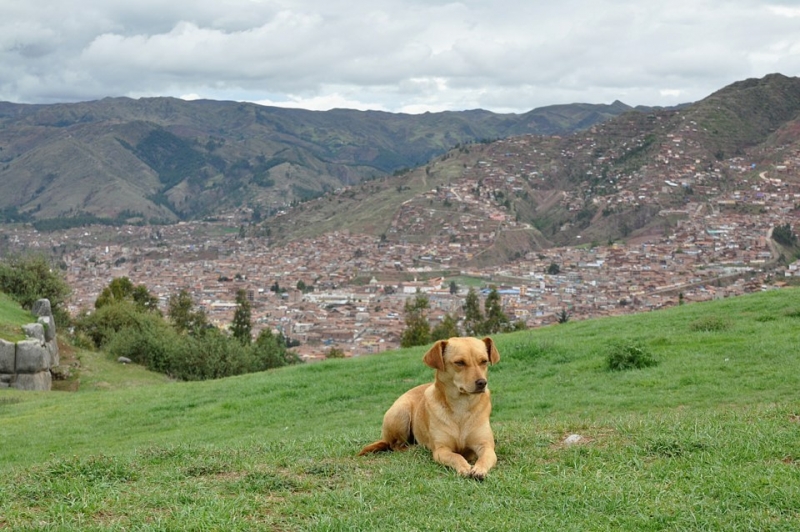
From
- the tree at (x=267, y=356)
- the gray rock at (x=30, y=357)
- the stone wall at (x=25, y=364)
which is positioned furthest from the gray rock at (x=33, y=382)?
the tree at (x=267, y=356)

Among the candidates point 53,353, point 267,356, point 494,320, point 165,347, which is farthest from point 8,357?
point 494,320

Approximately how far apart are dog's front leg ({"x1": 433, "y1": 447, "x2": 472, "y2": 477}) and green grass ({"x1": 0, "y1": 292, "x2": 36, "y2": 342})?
19254mm

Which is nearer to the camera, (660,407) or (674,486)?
(674,486)

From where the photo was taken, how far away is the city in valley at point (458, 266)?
68.4 m

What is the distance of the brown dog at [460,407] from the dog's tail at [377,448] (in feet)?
1.45

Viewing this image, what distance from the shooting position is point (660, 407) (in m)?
9.71

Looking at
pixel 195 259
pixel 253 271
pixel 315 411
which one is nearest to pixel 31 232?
pixel 195 259

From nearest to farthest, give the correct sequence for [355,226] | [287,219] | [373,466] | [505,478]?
[505,478] → [373,466] → [355,226] → [287,219]

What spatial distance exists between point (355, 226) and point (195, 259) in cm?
3172

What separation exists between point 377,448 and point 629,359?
7.08 meters

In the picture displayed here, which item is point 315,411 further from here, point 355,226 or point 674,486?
point 355,226

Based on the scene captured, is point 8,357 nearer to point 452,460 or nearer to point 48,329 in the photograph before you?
point 48,329

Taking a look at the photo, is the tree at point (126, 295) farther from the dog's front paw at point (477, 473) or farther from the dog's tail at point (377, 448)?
the dog's front paw at point (477, 473)

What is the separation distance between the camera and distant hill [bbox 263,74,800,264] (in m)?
111
